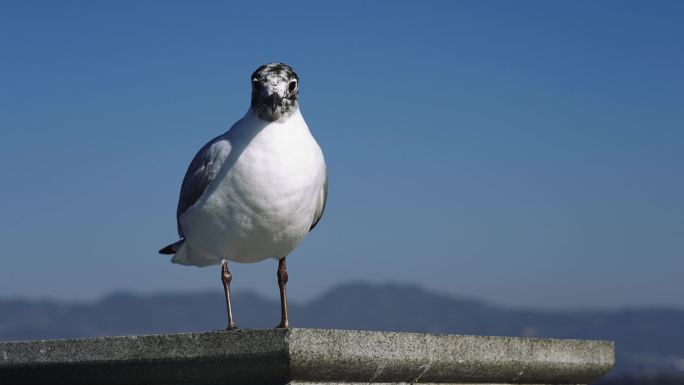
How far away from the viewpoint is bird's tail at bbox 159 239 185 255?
35.4ft

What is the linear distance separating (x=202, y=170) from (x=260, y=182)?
80 centimetres

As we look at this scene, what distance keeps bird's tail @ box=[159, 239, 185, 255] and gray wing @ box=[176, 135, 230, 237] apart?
47cm

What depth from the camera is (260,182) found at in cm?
932

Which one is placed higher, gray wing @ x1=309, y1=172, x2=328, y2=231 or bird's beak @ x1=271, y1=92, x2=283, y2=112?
bird's beak @ x1=271, y1=92, x2=283, y2=112

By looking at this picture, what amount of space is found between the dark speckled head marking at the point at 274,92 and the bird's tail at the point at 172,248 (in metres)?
1.98

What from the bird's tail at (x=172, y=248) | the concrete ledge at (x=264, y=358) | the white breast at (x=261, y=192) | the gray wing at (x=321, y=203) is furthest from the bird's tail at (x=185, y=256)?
the concrete ledge at (x=264, y=358)

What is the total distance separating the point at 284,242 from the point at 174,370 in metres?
1.98

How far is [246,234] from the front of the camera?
965 centimetres

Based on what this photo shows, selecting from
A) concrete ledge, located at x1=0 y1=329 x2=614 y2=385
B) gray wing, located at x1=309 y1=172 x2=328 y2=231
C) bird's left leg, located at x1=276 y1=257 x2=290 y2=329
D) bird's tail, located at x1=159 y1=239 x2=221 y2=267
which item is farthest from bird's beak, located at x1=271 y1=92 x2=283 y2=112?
concrete ledge, located at x1=0 y1=329 x2=614 y2=385

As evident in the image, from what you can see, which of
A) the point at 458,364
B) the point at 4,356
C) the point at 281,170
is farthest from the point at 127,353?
the point at 458,364

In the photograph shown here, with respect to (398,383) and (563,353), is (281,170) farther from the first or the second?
(563,353)

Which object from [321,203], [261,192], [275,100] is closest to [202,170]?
[261,192]

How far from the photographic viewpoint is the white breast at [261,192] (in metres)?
9.30

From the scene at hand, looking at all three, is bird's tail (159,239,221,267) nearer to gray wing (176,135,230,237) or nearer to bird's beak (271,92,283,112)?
gray wing (176,135,230,237)
